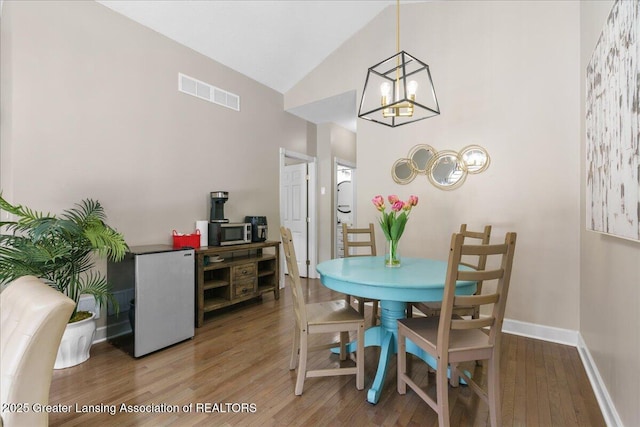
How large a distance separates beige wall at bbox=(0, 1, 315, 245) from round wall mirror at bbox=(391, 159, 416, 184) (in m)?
1.93

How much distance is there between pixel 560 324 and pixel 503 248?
1.94m

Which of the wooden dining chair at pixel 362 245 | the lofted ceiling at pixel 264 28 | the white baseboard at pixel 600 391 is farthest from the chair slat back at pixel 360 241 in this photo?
the lofted ceiling at pixel 264 28

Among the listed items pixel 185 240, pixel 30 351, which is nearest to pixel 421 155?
pixel 185 240

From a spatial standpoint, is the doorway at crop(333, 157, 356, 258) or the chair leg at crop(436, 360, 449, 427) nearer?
the chair leg at crop(436, 360, 449, 427)

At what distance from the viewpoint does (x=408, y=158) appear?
3.53m

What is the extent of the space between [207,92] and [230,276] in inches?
84.0

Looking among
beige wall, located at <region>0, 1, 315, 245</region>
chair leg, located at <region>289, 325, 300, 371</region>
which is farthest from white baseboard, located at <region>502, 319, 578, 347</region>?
beige wall, located at <region>0, 1, 315, 245</region>

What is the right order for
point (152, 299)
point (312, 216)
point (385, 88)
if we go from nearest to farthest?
point (385, 88)
point (152, 299)
point (312, 216)

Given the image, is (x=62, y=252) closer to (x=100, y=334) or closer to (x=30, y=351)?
(x=100, y=334)

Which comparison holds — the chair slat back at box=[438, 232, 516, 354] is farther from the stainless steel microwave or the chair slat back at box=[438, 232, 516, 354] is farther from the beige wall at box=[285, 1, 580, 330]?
the stainless steel microwave

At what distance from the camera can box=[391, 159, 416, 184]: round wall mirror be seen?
350 cm

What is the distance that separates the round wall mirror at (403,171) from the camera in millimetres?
3504

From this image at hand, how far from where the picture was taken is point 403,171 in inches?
140

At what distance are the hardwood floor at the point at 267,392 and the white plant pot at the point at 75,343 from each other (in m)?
0.06
